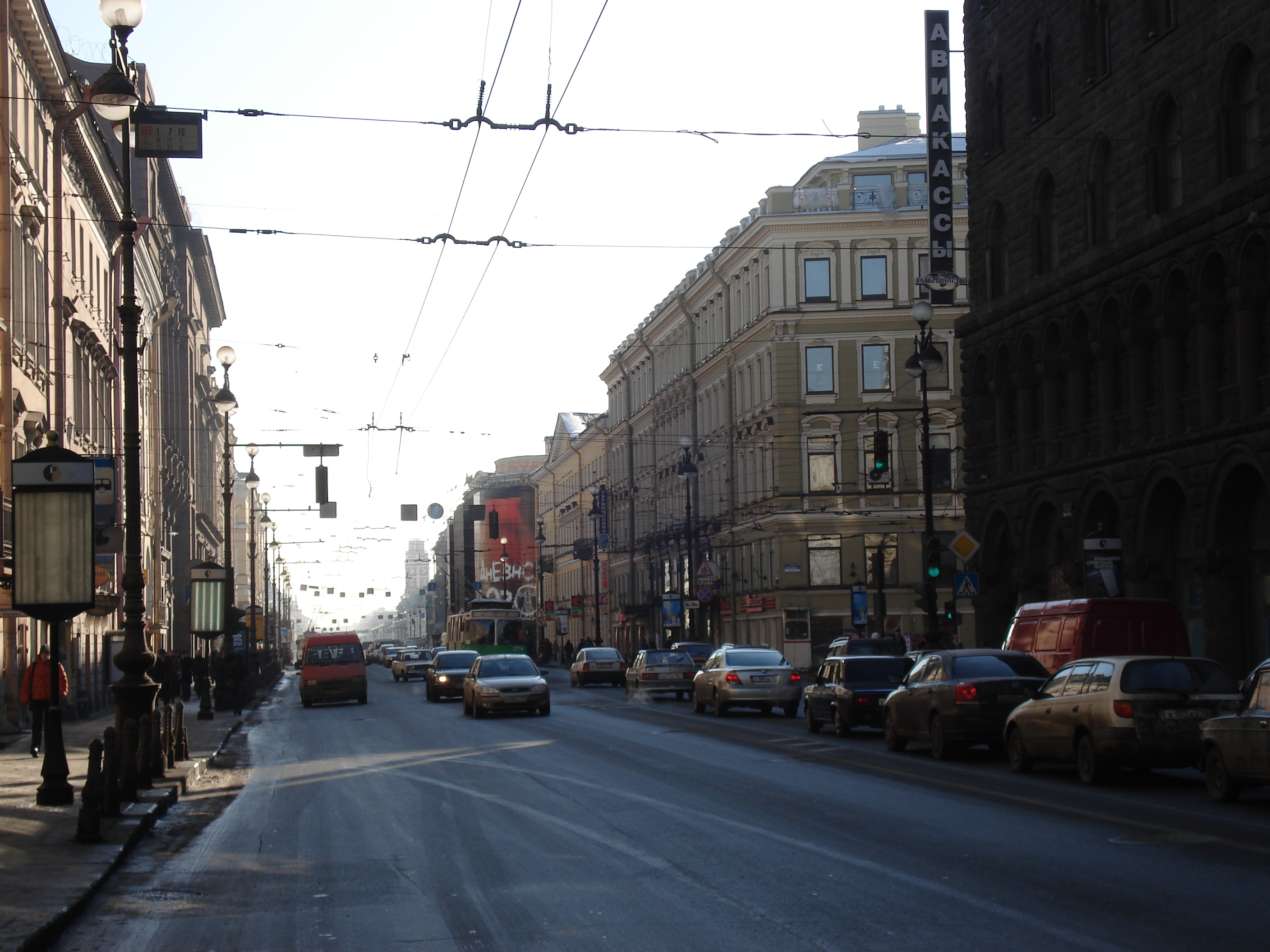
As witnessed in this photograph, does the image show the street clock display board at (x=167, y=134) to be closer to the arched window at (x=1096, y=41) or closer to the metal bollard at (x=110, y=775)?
the metal bollard at (x=110, y=775)

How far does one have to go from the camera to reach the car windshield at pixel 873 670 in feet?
93.3

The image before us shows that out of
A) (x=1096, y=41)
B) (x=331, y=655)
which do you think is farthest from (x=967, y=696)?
(x=331, y=655)

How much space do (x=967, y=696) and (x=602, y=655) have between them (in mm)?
36719

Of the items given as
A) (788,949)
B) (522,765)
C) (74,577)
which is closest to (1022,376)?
(522,765)

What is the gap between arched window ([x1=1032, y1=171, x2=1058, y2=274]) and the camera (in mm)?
40406

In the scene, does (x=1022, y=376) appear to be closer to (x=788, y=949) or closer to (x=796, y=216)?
(x=796, y=216)

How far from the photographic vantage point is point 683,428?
273 ft

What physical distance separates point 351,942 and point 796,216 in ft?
198

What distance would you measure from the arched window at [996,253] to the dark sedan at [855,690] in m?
17.3

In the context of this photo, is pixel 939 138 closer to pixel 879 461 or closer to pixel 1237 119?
pixel 879 461

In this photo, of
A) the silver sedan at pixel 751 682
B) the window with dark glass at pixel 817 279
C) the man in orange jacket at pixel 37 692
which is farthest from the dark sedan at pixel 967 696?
the window with dark glass at pixel 817 279

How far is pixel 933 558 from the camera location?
35.2m

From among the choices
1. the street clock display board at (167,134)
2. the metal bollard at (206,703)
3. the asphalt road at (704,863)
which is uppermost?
the street clock display board at (167,134)

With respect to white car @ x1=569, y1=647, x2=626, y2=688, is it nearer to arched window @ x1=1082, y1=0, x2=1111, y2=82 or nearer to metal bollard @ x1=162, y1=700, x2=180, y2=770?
arched window @ x1=1082, y1=0, x2=1111, y2=82
